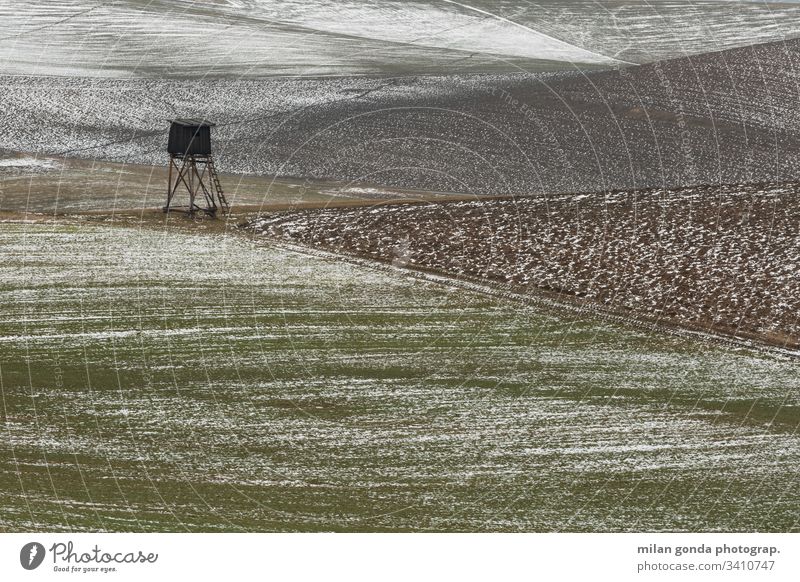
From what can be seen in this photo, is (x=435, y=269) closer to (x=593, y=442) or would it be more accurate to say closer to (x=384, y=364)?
(x=384, y=364)

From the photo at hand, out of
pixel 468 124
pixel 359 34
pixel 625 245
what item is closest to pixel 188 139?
pixel 625 245

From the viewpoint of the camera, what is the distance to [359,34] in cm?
9719

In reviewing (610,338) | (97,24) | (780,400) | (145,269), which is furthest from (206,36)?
(780,400)

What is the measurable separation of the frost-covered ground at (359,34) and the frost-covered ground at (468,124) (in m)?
4.75

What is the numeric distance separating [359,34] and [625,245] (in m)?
56.5

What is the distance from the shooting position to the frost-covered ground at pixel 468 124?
63.2 metres

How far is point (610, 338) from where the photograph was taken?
35938 mm

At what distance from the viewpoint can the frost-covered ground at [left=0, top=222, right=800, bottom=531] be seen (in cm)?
2294

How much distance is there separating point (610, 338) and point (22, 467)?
17.3 metres

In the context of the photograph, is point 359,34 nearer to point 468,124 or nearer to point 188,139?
point 468,124

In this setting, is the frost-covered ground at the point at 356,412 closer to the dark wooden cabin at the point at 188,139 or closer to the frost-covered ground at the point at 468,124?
the dark wooden cabin at the point at 188,139
